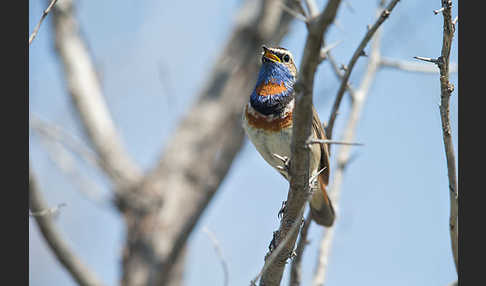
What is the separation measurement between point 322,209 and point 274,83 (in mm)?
1117

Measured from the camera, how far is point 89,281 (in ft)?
17.8

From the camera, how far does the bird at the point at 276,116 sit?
387 centimetres

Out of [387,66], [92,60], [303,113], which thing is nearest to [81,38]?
[92,60]

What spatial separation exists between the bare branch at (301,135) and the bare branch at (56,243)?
2.10 meters

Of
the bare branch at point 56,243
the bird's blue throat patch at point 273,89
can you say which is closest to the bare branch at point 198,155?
the bare branch at point 56,243

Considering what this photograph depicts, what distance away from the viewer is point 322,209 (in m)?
4.60

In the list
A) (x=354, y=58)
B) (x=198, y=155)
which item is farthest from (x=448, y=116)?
(x=198, y=155)

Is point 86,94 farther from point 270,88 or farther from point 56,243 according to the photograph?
point 270,88

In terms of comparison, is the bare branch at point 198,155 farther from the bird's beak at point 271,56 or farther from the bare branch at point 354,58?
the bare branch at point 354,58

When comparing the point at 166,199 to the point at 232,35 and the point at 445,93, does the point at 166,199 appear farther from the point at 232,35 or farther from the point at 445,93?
the point at 445,93

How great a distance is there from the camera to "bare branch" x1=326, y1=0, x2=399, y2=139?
2.49 m

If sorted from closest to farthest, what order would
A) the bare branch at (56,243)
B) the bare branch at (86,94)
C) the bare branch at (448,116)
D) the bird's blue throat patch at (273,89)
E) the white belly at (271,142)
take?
the bare branch at (448,116) → the white belly at (271,142) → the bird's blue throat patch at (273,89) → the bare branch at (56,243) → the bare branch at (86,94)

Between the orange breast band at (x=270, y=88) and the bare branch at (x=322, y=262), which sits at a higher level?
the orange breast band at (x=270, y=88)

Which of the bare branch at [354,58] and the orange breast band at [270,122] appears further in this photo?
the orange breast band at [270,122]
